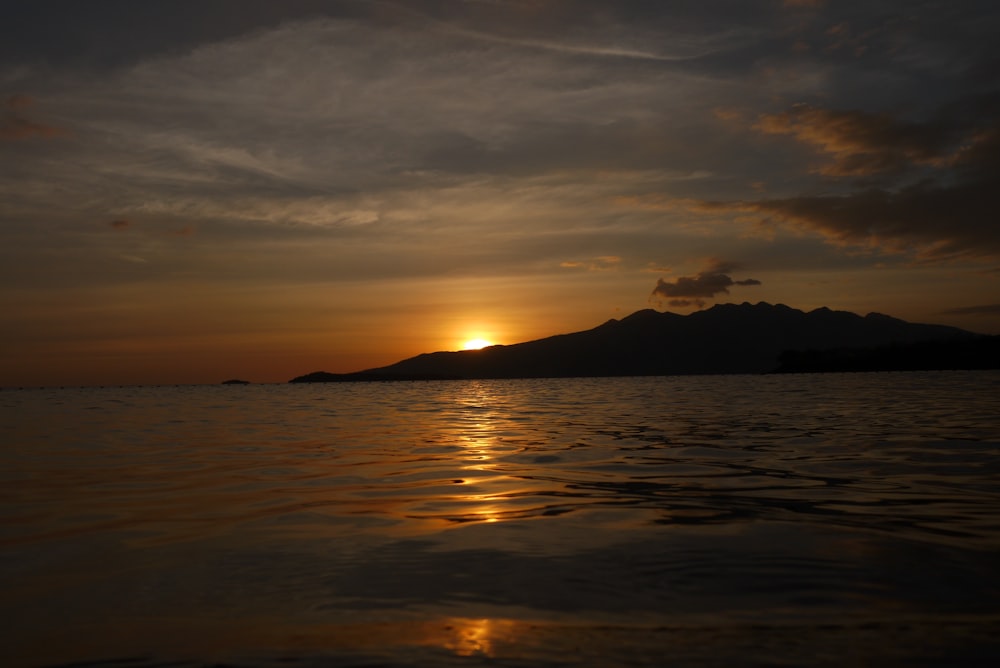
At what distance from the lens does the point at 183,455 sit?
73.6ft

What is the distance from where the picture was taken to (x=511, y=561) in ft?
29.1

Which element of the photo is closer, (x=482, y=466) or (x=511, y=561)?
(x=511, y=561)

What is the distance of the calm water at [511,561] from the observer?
6.04m

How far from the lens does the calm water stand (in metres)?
6.04

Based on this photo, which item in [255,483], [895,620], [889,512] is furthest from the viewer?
[255,483]

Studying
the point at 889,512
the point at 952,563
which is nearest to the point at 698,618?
the point at 952,563

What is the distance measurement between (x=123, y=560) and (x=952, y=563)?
1006 cm

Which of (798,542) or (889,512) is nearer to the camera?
(798,542)

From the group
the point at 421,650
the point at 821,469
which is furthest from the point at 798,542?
the point at 821,469

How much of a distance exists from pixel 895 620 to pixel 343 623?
493 centimetres

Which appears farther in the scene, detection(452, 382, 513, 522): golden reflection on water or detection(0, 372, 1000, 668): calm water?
detection(452, 382, 513, 522): golden reflection on water

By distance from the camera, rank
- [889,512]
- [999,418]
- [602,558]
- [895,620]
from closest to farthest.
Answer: [895,620] → [602,558] → [889,512] → [999,418]

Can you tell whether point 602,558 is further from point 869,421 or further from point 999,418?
point 999,418

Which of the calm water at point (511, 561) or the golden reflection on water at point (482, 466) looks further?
the golden reflection on water at point (482, 466)
